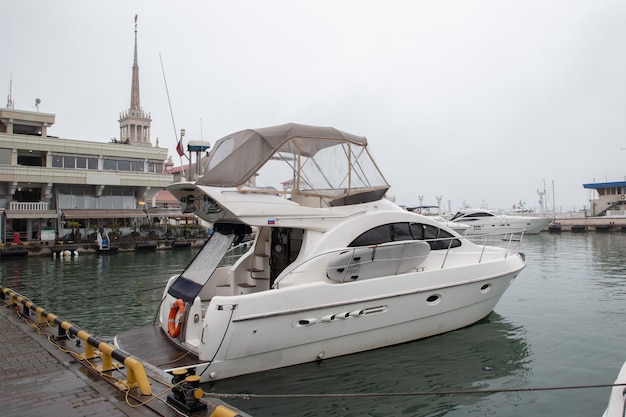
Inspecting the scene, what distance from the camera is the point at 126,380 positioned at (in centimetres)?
581

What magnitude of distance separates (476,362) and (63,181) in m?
38.0

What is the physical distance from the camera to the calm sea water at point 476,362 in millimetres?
6520

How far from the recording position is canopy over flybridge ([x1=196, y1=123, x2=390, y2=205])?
823 centimetres

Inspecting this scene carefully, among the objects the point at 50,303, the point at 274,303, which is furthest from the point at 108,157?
the point at 274,303

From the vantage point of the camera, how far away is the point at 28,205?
3678 centimetres

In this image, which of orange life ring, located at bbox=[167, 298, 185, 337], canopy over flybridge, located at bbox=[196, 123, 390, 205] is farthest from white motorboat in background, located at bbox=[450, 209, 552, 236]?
orange life ring, located at bbox=[167, 298, 185, 337]

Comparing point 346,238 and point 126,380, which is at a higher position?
point 346,238

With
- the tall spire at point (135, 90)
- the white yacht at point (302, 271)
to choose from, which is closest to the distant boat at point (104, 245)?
the white yacht at point (302, 271)

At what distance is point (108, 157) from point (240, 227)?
3679 cm

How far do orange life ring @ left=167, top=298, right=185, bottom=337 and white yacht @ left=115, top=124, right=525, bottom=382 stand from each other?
→ 0.02m

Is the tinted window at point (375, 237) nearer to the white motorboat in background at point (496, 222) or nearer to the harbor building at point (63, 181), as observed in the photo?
the harbor building at point (63, 181)

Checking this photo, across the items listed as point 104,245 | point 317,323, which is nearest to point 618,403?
point 317,323

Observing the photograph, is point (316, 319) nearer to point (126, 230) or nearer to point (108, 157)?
point (126, 230)

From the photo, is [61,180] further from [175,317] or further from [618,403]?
[618,403]
